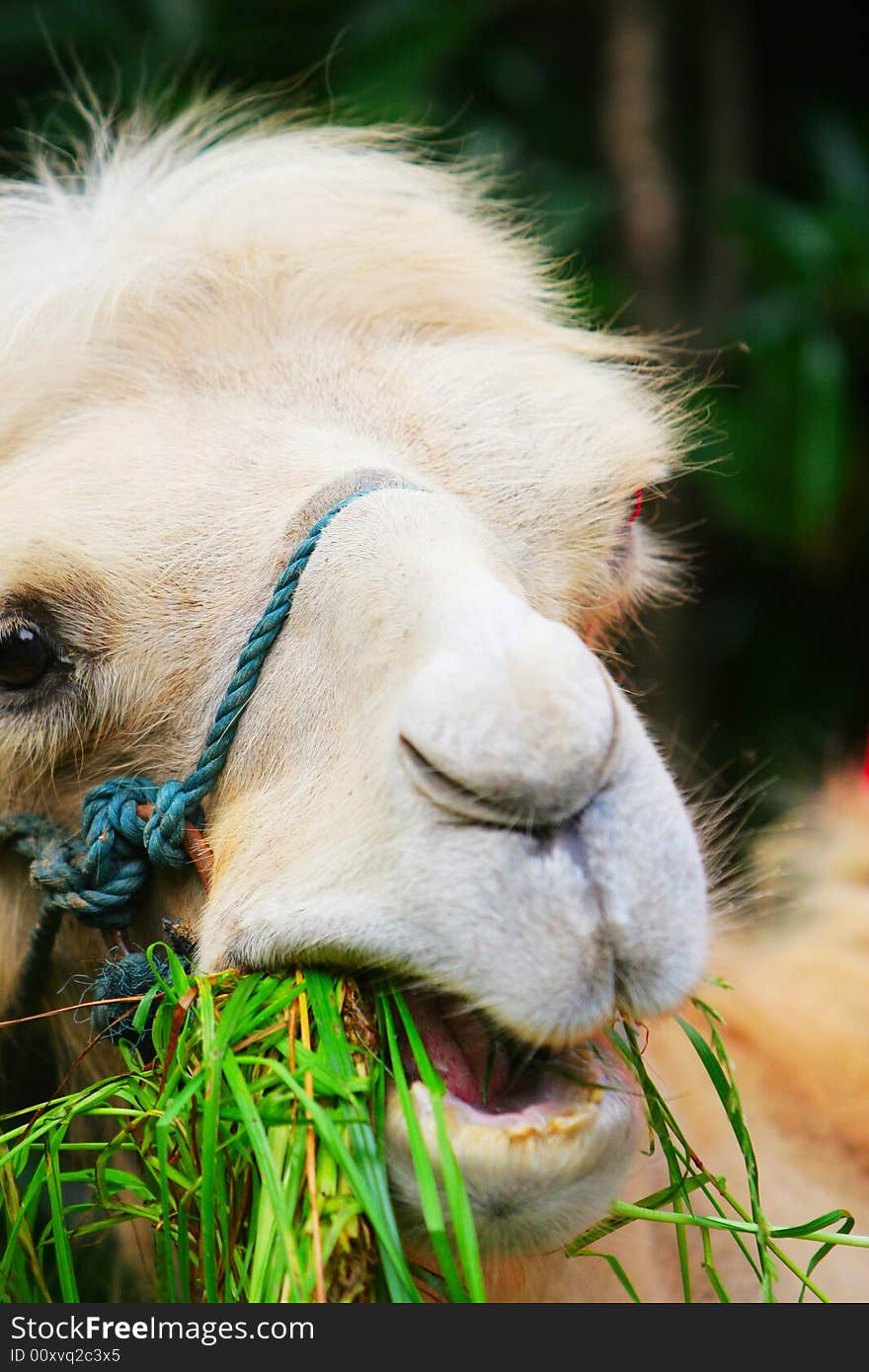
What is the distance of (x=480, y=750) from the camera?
124 cm

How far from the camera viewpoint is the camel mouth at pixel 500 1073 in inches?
50.5

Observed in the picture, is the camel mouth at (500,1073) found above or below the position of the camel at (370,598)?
below

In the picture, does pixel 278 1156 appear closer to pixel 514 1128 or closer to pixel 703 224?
pixel 514 1128

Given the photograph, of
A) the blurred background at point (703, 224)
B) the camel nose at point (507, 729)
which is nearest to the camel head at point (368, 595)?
the camel nose at point (507, 729)

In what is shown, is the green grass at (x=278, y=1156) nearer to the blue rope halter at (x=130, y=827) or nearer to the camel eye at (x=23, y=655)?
the blue rope halter at (x=130, y=827)

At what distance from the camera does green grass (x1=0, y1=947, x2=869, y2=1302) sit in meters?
1.23

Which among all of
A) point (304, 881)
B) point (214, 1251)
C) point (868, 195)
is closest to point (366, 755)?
point (304, 881)

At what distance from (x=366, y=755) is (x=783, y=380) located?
4652 millimetres

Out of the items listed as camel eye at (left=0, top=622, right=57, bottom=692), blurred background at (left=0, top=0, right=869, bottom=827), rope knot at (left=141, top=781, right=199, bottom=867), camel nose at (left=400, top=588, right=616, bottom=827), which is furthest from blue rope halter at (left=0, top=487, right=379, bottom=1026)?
blurred background at (left=0, top=0, right=869, bottom=827)

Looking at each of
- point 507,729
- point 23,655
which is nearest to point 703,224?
point 23,655

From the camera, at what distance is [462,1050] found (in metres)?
1.38

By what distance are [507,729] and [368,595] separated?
272 millimetres

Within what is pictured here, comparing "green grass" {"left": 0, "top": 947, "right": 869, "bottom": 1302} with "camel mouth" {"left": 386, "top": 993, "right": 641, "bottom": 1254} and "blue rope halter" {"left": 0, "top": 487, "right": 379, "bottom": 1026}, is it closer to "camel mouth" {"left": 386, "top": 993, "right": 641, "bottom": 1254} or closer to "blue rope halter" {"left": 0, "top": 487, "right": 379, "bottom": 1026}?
"camel mouth" {"left": 386, "top": 993, "right": 641, "bottom": 1254}

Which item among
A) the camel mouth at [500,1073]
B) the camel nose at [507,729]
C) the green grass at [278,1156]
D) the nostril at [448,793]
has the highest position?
the camel nose at [507,729]
